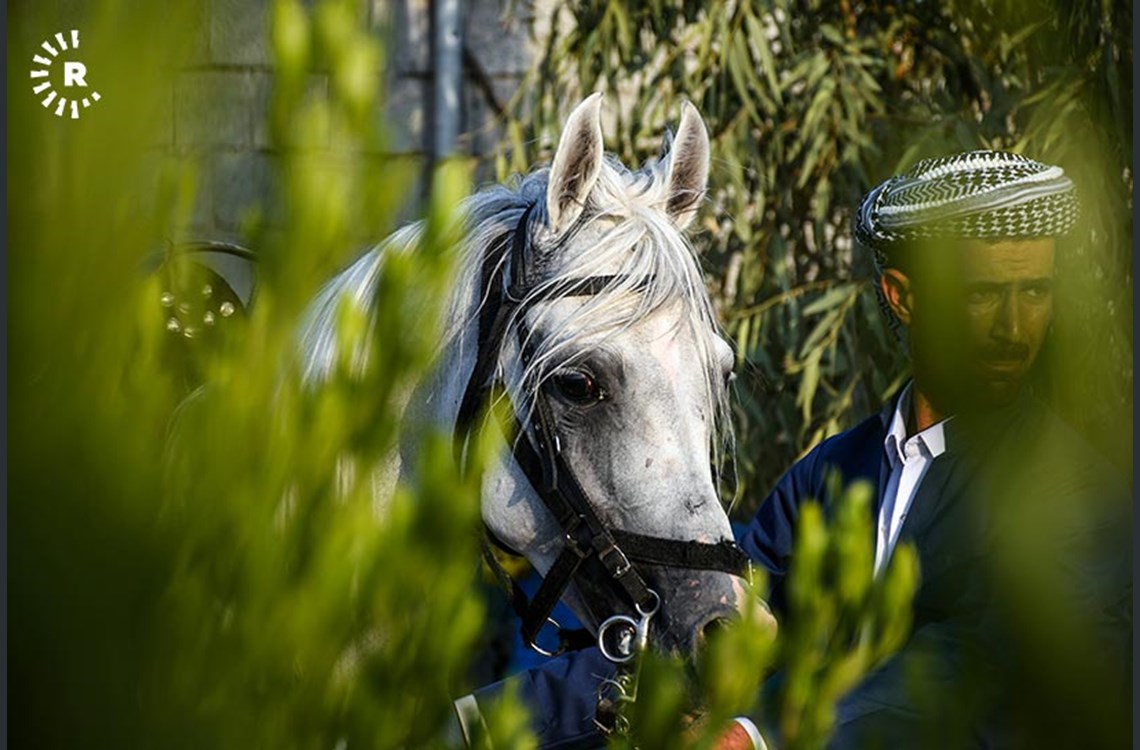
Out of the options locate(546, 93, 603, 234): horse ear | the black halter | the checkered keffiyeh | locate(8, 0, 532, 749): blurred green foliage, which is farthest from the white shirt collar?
locate(8, 0, 532, 749): blurred green foliage

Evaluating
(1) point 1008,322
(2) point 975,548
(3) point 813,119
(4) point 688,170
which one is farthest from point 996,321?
(3) point 813,119

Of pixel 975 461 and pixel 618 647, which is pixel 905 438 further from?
pixel 618 647

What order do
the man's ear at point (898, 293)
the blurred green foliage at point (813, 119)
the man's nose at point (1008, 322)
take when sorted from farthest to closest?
the blurred green foliage at point (813, 119)
the man's ear at point (898, 293)
the man's nose at point (1008, 322)

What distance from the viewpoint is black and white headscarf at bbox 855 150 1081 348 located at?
2113 mm

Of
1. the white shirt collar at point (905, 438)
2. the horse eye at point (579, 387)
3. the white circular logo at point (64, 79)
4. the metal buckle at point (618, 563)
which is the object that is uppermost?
the white circular logo at point (64, 79)

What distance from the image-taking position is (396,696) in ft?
3.19

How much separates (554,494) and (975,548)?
1.69 feet

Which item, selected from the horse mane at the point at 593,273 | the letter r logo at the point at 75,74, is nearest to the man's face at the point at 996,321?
the horse mane at the point at 593,273

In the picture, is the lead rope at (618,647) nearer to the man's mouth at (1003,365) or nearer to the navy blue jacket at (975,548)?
the navy blue jacket at (975,548)

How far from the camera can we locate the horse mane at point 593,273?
204 cm

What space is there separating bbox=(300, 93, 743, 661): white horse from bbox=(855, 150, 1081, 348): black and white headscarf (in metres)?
0.28

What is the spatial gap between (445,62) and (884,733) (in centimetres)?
394

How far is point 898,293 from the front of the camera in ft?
7.28

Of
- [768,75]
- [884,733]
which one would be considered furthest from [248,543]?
[768,75]
